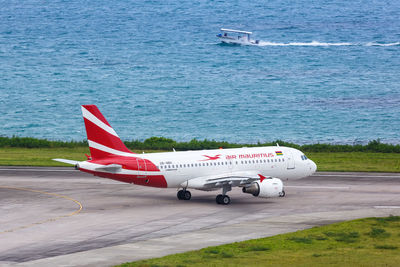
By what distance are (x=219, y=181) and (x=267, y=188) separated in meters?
3.83

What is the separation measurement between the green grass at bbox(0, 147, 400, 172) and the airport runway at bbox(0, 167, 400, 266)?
6.15 meters

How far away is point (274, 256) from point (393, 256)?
6.27 metres

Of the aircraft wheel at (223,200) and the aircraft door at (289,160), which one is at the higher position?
the aircraft door at (289,160)

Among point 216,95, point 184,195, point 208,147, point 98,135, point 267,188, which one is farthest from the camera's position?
point 216,95

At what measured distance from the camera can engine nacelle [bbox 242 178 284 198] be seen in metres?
55.5

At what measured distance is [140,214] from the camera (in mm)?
51625

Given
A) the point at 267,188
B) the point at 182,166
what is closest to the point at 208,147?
the point at 182,166

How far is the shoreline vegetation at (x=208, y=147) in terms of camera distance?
80.8 m

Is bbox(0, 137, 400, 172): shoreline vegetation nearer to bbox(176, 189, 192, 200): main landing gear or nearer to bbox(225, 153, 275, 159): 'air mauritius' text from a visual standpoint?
bbox(225, 153, 275, 159): 'air mauritius' text

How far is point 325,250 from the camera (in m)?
38.8

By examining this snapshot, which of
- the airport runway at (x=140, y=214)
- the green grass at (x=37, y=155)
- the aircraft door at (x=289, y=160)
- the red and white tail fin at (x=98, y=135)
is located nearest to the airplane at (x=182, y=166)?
the red and white tail fin at (x=98, y=135)

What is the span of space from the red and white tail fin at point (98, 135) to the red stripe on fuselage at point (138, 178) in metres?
1.52

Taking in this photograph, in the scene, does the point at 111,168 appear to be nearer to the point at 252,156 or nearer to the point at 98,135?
the point at 98,135

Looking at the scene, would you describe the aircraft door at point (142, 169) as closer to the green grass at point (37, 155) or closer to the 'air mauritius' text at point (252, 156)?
the 'air mauritius' text at point (252, 156)
